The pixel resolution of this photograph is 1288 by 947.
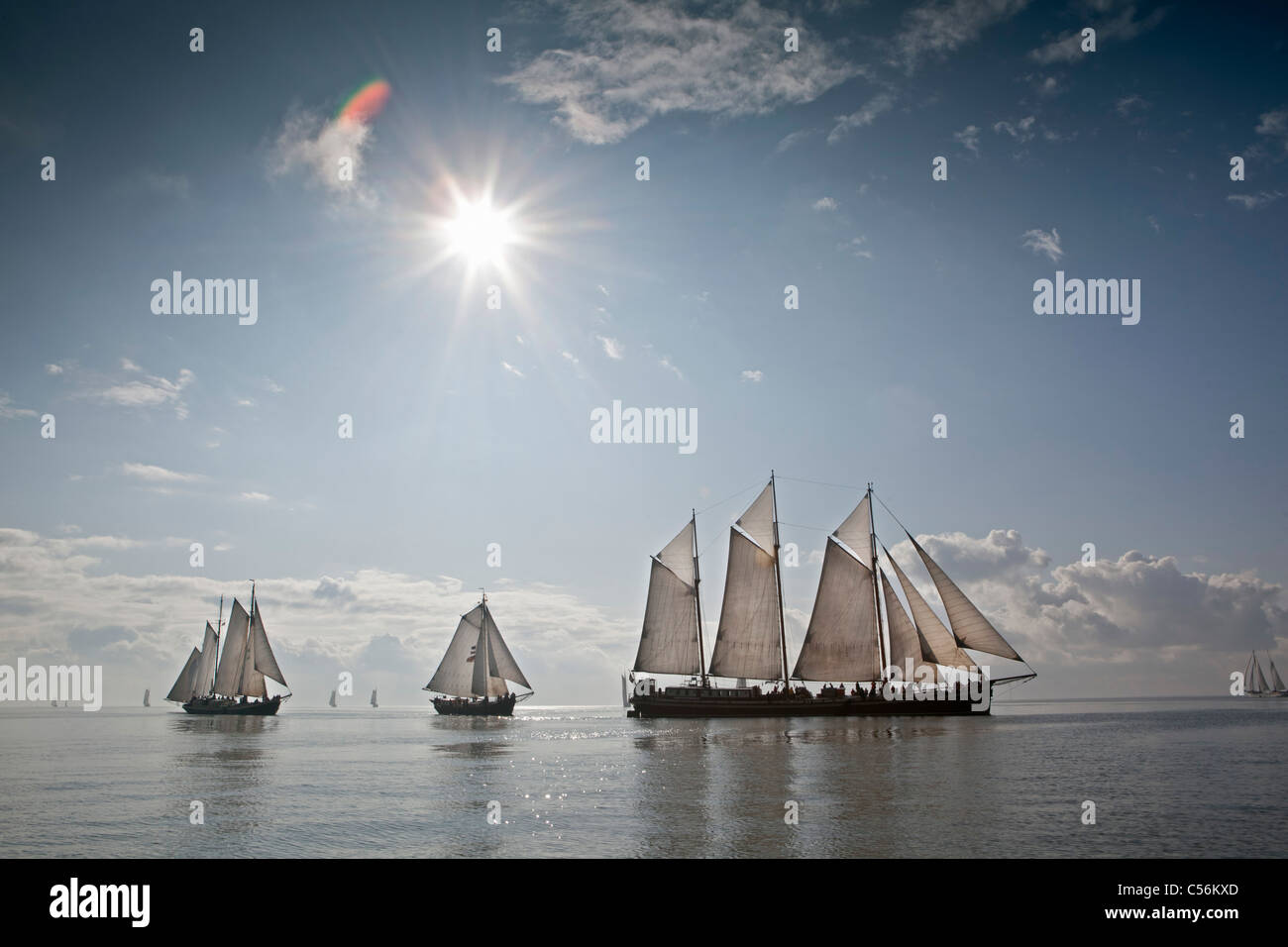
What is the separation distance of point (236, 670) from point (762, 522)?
96.4 meters

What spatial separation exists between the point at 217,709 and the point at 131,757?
9552cm

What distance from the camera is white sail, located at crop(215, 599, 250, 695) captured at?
148 meters

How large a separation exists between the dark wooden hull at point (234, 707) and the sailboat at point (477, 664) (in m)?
39.4

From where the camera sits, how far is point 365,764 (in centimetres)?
7181

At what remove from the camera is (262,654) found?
495ft

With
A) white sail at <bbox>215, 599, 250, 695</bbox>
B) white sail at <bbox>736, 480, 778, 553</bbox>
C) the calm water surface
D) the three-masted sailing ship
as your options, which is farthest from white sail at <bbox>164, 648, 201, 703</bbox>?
white sail at <bbox>736, 480, 778, 553</bbox>

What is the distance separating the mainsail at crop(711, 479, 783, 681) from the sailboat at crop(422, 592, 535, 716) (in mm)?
40575

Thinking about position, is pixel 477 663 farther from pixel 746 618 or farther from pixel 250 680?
pixel 746 618

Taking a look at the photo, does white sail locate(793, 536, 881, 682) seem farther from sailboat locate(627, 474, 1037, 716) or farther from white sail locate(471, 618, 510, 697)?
white sail locate(471, 618, 510, 697)

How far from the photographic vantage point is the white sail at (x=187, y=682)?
594 ft

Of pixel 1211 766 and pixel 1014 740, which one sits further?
pixel 1014 740

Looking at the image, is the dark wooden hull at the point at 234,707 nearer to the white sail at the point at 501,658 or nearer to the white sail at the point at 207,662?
the white sail at the point at 207,662
